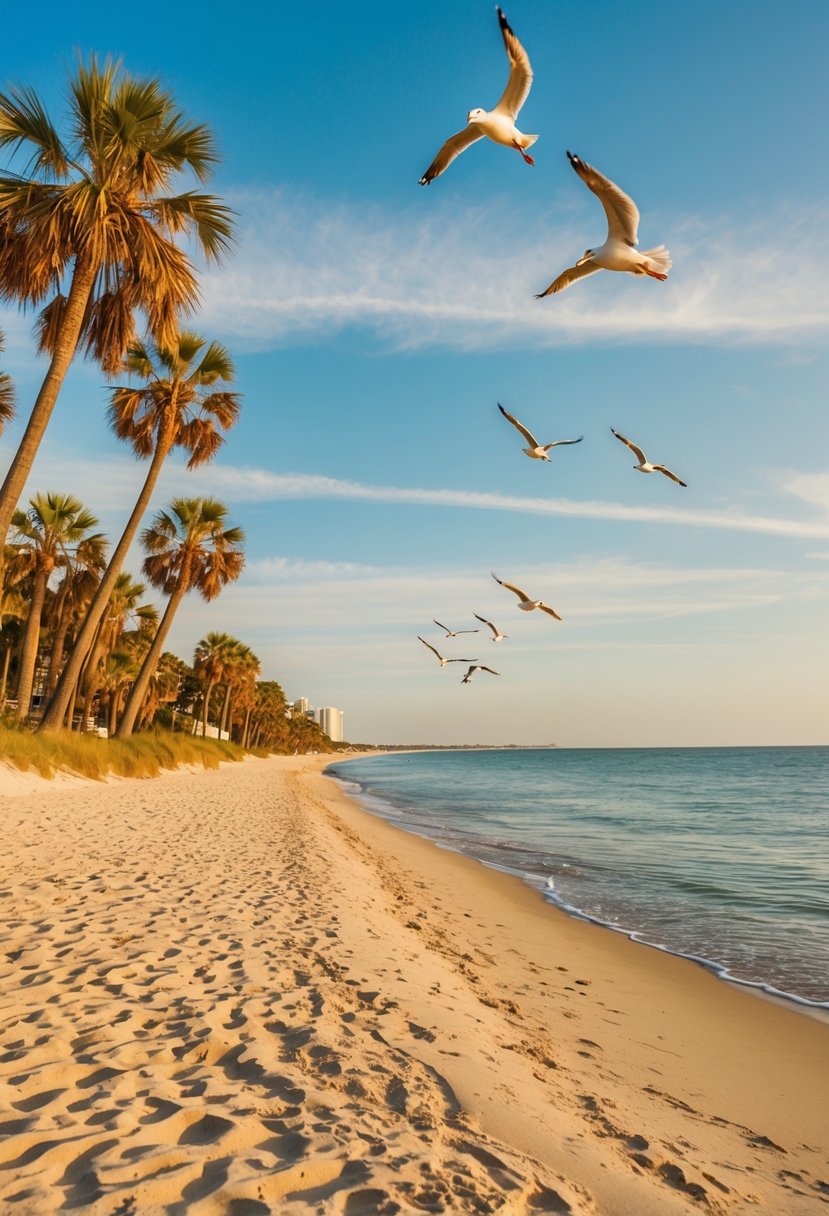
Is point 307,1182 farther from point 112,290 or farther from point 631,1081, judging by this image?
point 112,290

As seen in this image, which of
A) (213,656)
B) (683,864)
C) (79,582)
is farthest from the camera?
(213,656)

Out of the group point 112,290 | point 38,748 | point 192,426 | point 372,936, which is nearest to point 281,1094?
point 372,936

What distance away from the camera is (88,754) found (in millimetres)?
21547

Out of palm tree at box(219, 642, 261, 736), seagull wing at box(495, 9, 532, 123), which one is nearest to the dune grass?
seagull wing at box(495, 9, 532, 123)

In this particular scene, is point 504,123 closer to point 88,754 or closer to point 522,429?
point 522,429

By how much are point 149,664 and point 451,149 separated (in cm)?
2402

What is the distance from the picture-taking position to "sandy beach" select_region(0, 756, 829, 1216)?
2807mm

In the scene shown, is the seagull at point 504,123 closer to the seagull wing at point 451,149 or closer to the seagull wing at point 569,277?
the seagull wing at point 451,149

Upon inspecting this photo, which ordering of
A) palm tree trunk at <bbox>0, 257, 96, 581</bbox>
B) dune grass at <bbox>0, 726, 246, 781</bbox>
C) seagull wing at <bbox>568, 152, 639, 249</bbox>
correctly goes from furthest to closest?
1. dune grass at <bbox>0, 726, 246, 781</bbox>
2. palm tree trunk at <bbox>0, 257, 96, 581</bbox>
3. seagull wing at <bbox>568, 152, 639, 249</bbox>

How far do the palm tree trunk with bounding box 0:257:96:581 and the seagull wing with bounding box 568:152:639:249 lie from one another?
34.0 ft

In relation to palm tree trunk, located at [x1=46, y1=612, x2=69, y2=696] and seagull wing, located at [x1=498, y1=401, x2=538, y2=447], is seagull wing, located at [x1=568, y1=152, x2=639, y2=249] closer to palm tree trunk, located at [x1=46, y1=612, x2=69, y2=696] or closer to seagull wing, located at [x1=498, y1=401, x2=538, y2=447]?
seagull wing, located at [x1=498, y1=401, x2=538, y2=447]

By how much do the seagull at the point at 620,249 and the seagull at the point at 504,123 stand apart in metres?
0.76

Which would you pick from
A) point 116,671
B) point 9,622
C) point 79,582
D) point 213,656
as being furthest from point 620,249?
point 213,656

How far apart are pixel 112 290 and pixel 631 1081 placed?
1567 cm
